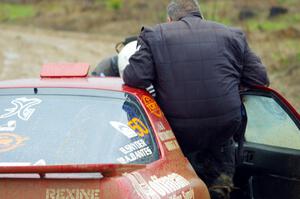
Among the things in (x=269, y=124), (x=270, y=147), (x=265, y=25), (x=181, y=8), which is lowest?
(x=265, y=25)

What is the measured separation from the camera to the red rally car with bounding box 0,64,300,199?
12.1 feet

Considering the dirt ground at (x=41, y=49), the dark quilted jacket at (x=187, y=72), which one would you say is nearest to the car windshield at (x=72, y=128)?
the dark quilted jacket at (x=187, y=72)

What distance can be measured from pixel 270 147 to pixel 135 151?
1703 mm

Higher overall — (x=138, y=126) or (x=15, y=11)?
(x=138, y=126)

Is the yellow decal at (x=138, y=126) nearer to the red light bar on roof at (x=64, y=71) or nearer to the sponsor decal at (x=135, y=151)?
the sponsor decal at (x=135, y=151)

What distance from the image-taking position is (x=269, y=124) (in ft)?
18.3

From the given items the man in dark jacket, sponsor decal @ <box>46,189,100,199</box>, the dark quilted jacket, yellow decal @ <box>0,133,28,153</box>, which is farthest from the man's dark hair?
sponsor decal @ <box>46,189,100,199</box>

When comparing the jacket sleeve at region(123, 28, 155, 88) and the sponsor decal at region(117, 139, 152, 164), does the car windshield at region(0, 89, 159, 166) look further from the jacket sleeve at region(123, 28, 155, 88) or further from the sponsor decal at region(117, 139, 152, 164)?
the jacket sleeve at region(123, 28, 155, 88)

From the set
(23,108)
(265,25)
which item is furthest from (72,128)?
(265,25)

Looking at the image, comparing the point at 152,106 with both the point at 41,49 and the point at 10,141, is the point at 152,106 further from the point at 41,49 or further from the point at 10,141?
the point at 41,49

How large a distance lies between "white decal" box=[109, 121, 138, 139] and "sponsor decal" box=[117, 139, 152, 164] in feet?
0.17

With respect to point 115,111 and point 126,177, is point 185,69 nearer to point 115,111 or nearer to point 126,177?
point 115,111

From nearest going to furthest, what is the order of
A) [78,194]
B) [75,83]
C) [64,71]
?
[78,194]
[75,83]
[64,71]

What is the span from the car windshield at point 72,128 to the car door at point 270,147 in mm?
1186
